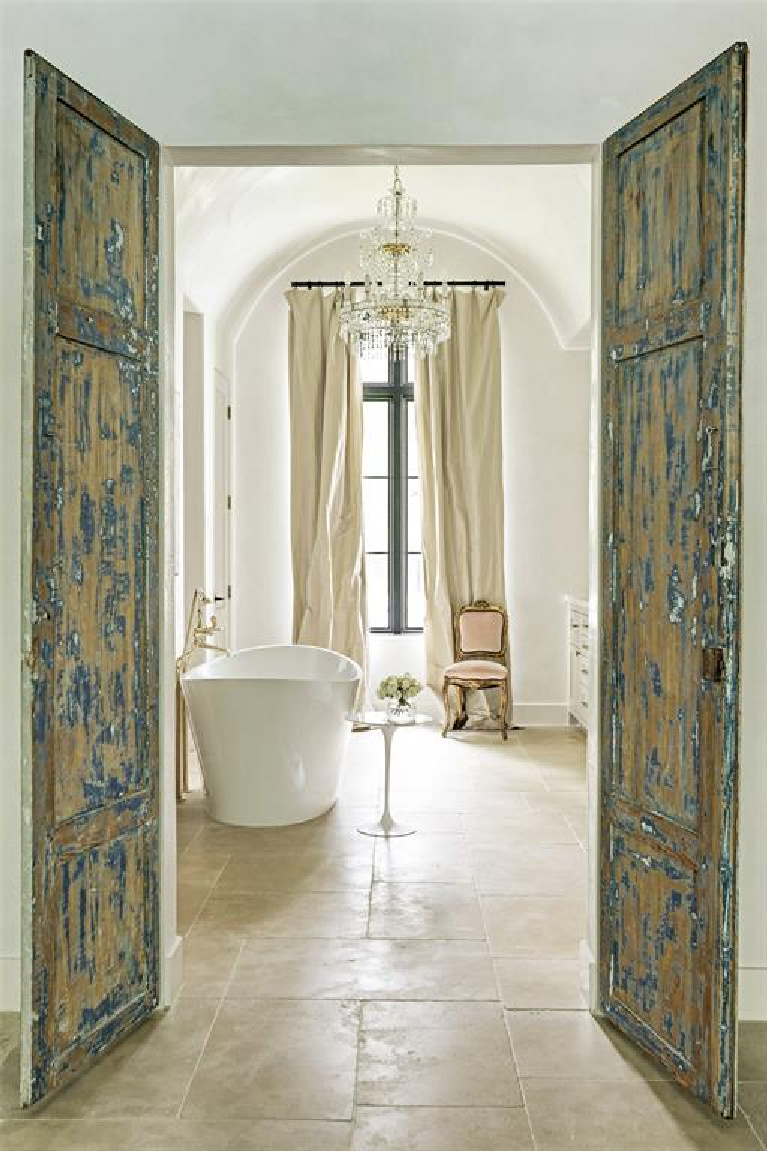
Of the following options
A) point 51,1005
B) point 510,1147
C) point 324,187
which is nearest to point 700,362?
point 510,1147

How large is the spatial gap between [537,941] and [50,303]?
2.64m

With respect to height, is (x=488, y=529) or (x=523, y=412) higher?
(x=523, y=412)

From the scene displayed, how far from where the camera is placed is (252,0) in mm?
2949

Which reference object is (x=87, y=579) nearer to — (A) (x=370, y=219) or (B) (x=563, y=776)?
(B) (x=563, y=776)

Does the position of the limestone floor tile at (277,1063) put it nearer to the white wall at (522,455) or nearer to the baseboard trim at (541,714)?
the baseboard trim at (541,714)

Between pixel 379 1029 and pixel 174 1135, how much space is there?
711mm

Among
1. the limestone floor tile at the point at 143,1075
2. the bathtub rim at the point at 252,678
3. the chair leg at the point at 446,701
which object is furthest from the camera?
the chair leg at the point at 446,701

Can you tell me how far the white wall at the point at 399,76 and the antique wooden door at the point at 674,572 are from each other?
0.28m

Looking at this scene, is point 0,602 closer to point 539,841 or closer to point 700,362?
point 700,362

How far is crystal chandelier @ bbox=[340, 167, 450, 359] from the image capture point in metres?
6.20

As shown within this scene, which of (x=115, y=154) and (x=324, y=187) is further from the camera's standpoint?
(x=324, y=187)

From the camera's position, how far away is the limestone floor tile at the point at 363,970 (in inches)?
126

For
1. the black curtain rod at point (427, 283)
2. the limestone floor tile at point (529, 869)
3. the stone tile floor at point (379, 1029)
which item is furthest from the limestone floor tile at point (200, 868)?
the black curtain rod at point (427, 283)

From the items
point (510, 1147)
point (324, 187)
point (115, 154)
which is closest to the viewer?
point (510, 1147)
